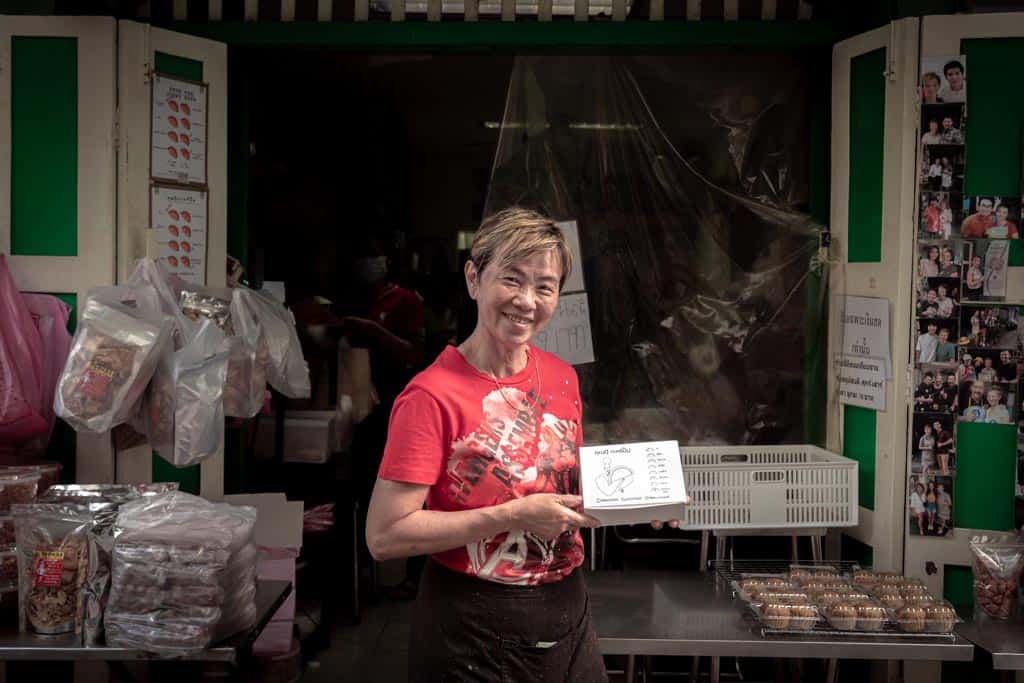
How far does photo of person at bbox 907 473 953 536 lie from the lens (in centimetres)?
345

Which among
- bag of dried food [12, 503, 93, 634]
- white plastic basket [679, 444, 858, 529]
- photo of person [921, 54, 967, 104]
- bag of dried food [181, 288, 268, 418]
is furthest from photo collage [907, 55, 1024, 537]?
bag of dried food [12, 503, 93, 634]

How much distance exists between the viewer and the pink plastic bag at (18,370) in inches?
119

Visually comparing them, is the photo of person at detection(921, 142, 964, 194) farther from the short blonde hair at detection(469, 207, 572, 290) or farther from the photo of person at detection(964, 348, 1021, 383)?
the short blonde hair at detection(469, 207, 572, 290)

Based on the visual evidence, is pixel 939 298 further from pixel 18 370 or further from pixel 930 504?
pixel 18 370

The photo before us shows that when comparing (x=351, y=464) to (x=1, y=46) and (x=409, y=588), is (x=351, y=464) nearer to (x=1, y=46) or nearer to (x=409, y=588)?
(x=409, y=588)

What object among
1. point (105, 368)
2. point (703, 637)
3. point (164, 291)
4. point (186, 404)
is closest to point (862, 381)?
point (703, 637)

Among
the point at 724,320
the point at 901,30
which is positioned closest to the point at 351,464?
the point at 724,320

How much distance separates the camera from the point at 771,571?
346 centimetres

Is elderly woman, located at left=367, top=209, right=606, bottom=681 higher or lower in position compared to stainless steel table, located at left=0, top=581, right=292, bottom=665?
higher

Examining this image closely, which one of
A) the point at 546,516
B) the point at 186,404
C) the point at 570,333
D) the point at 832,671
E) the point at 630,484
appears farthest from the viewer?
the point at 570,333

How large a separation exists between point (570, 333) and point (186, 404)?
147cm

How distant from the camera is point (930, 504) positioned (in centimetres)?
346

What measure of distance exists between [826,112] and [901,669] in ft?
6.88

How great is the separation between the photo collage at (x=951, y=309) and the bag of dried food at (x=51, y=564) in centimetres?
268
